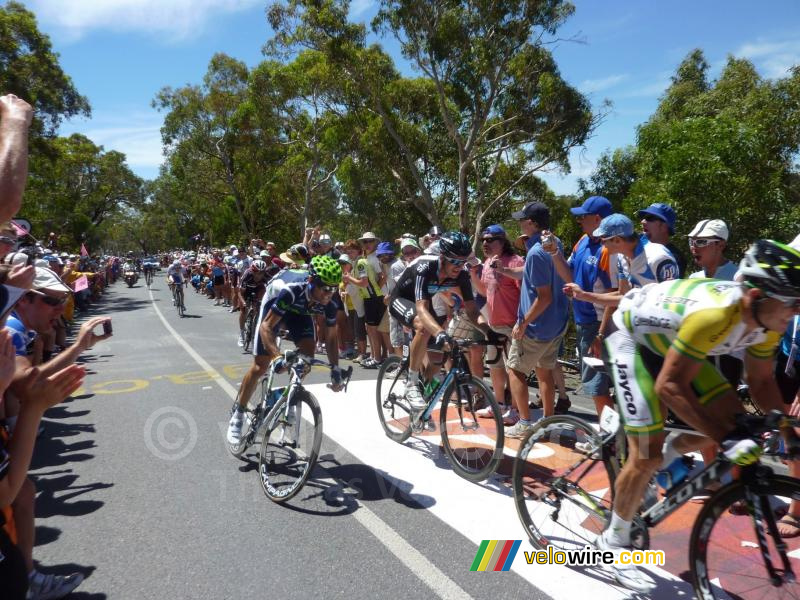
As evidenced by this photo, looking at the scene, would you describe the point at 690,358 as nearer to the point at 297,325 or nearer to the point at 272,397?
the point at 272,397

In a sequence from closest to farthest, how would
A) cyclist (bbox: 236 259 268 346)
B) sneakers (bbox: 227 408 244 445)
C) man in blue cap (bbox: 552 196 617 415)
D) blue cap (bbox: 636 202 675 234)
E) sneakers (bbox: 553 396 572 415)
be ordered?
blue cap (bbox: 636 202 675 234), sneakers (bbox: 227 408 244 445), man in blue cap (bbox: 552 196 617 415), sneakers (bbox: 553 396 572 415), cyclist (bbox: 236 259 268 346)

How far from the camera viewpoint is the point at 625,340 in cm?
310

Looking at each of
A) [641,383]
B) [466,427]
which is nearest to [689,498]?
[641,383]

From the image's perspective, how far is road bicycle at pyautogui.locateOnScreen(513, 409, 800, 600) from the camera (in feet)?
7.93

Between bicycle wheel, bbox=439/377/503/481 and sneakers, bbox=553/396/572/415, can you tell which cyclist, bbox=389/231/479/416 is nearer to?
bicycle wheel, bbox=439/377/503/481

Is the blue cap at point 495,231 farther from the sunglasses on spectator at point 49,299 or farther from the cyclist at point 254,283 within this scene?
the cyclist at point 254,283

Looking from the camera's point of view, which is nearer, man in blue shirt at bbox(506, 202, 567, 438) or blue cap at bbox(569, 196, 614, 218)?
man in blue shirt at bbox(506, 202, 567, 438)

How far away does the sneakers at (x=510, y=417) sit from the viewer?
585 centimetres

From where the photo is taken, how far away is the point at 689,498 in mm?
2736

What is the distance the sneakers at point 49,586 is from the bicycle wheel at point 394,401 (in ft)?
9.94

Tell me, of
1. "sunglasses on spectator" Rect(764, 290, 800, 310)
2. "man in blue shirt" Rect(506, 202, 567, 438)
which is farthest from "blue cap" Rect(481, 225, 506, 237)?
"sunglasses on spectator" Rect(764, 290, 800, 310)

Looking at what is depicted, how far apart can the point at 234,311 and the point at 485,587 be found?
57.1 ft

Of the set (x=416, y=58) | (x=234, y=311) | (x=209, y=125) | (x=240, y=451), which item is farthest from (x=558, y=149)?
(x=209, y=125)

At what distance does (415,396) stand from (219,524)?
213 centimetres
